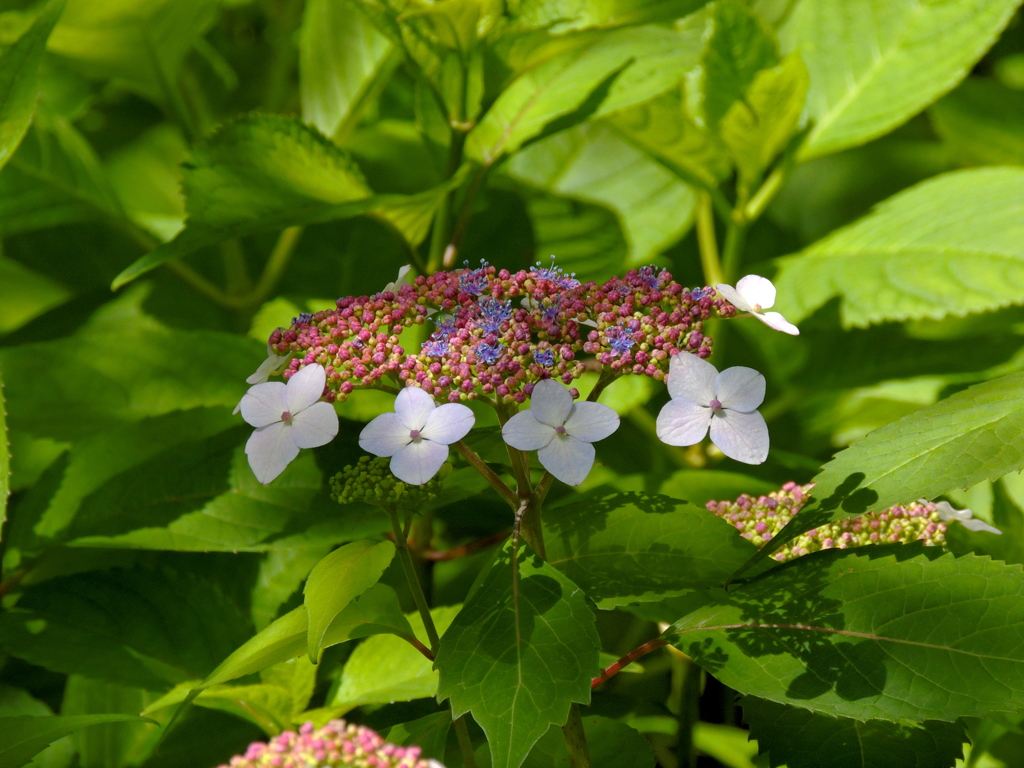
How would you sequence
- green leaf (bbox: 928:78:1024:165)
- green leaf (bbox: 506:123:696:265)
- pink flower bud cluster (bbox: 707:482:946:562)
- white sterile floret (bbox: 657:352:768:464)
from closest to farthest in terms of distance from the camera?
1. white sterile floret (bbox: 657:352:768:464)
2. pink flower bud cluster (bbox: 707:482:946:562)
3. green leaf (bbox: 506:123:696:265)
4. green leaf (bbox: 928:78:1024:165)

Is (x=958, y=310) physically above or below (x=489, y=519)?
above

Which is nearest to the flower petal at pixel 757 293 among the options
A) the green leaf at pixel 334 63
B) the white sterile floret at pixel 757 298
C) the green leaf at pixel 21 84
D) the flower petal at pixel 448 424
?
the white sterile floret at pixel 757 298

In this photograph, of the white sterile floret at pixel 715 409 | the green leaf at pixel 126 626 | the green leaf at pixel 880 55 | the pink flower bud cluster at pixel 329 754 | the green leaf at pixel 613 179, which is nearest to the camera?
the pink flower bud cluster at pixel 329 754

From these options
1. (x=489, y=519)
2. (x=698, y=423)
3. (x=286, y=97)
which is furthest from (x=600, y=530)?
(x=286, y=97)

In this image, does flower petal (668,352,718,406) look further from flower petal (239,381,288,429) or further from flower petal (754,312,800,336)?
flower petal (239,381,288,429)

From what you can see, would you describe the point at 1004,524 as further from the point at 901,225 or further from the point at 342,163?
the point at 342,163

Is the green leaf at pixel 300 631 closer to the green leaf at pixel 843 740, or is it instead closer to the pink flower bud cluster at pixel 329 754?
the pink flower bud cluster at pixel 329 754

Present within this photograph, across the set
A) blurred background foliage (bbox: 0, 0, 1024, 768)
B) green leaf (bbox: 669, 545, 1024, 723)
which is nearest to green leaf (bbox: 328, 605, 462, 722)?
blurred background foliage (bbox: 0, 0, 1024, 768)
